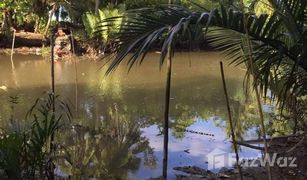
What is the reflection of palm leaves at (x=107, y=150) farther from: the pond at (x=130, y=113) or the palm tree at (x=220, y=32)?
the palm tree at (x=220, y=32)

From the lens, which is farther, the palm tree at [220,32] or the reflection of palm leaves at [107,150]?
the reflection of palm leaves at [107,150]

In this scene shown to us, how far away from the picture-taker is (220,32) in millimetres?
3781

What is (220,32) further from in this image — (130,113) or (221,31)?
(130,113)

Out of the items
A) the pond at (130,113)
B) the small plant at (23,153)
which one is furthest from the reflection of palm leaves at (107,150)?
the small plant at (23,153)

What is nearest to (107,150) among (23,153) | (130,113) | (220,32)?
(130,113)

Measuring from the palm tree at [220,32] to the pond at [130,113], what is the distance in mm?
406

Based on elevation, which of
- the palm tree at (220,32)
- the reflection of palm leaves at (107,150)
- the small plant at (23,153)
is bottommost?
the reflection of palm leaves at (107,150)

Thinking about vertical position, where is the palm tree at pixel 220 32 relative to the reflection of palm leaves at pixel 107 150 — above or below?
above

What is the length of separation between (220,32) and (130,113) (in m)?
5.17

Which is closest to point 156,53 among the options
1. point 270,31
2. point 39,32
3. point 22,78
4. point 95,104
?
point 39,32

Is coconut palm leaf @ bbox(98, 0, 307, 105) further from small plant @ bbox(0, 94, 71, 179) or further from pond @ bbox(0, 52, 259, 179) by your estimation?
small plant @ bbox(0, 94, 71, 179)

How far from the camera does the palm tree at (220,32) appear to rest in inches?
119

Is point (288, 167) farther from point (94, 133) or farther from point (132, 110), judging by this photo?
point (132, 110)

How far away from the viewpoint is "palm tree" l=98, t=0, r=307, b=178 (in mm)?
3035
